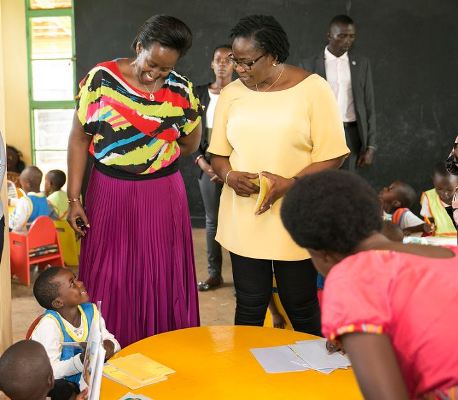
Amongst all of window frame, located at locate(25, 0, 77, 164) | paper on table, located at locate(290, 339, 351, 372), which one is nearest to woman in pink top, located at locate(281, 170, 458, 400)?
paper on table, located at locate(290, 339, 351, 372)

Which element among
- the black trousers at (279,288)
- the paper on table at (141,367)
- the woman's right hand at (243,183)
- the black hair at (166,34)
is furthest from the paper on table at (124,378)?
the black hair at (166,34)

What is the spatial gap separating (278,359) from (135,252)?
3.43ft

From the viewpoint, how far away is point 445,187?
504cm

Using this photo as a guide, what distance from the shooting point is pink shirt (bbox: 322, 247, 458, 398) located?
1362 mm

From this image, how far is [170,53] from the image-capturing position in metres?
2.87

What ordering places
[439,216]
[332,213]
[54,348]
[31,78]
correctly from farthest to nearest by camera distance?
[31,78] → [439,216] → [54,348] → [332,213]

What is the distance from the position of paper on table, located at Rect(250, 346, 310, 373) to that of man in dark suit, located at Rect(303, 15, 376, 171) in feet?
9.83

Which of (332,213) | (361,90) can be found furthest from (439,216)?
(332,213)

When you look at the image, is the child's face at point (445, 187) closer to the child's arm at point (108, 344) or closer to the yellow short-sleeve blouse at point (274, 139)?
the yellow short-sleeve blouse at point (274, 139)

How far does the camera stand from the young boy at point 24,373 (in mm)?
2260

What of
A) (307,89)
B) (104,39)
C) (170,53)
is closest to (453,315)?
(307,89)

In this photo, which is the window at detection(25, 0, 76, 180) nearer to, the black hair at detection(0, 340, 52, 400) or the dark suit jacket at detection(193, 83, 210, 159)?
the dark suit jacket at detection(193, 83, 210, 159)

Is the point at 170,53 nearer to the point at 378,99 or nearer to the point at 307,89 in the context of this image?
the point at 307,89

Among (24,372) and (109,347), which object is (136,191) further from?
(24,372)
